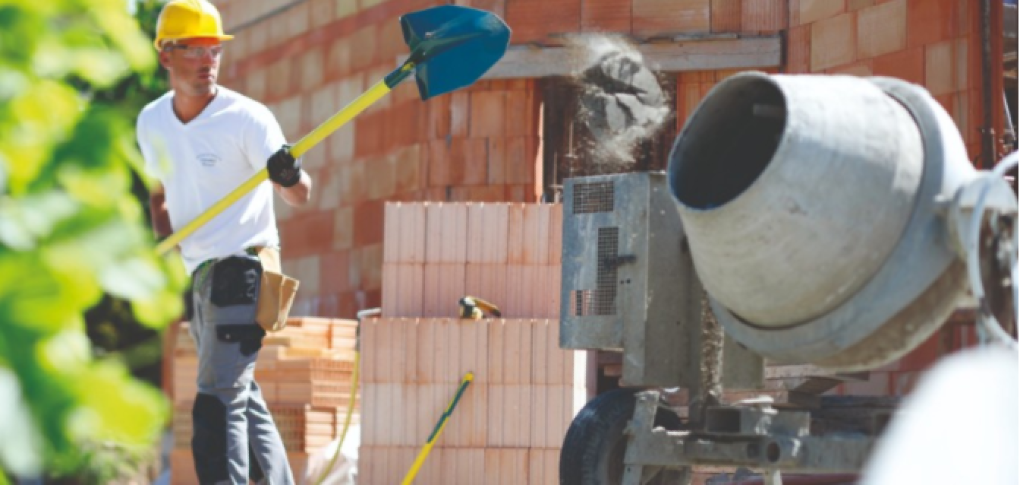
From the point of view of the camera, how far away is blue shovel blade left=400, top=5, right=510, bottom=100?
6012 mm

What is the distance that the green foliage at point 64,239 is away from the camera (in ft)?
4.21

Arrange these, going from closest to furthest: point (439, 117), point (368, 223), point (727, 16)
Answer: point (727, 16) → point (439, 117) → point (368, 223)

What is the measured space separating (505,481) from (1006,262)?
4117 millimetres

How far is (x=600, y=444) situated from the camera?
5.14m

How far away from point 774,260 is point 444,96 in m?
6.90

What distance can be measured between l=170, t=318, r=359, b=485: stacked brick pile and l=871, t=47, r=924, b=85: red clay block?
3.31 meters

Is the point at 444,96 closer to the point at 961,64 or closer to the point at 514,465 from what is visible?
the point at 961,64

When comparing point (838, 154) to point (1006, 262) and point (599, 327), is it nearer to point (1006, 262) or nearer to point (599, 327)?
point (1006, 262)

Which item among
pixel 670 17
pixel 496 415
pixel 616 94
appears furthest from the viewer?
pixel 616 94

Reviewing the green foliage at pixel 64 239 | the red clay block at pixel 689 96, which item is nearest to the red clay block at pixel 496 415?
the red clay block at pixel 689 96

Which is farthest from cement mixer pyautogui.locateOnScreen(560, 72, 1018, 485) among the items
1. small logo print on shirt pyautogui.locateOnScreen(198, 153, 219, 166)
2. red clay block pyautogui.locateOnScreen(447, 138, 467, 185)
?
red clay block pyautogui.locateOnScreen(447, 138, 467, 185)

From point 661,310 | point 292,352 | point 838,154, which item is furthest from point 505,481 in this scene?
point 838,154

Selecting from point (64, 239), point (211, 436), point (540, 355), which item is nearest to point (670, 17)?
point (540, 355)

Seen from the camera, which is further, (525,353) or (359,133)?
(359,133)
